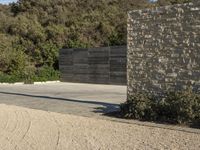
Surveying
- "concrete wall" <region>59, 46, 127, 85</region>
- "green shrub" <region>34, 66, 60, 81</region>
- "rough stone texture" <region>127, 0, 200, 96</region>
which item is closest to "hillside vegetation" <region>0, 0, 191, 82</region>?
"green shrub" <region>34, 66, 60, 81</region>

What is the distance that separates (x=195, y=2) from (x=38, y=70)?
2470 cm

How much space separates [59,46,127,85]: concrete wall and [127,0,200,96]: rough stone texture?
581 inches

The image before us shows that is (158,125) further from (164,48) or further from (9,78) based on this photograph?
(9,78)

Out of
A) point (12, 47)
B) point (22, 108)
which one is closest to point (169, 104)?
point (22, 108)

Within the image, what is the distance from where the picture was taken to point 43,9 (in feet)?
191

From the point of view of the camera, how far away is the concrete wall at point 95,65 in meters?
28.7

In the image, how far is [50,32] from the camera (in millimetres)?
43094

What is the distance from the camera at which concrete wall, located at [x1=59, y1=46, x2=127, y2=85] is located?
28688mm

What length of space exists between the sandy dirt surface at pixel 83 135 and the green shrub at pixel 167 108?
2.55 feet

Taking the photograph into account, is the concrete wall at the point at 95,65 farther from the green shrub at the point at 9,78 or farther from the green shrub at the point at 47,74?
the green shrub at the point at 9,78

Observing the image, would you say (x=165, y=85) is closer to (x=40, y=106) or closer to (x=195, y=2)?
(x=195, y=2)

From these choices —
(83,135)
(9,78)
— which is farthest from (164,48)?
(9,78)

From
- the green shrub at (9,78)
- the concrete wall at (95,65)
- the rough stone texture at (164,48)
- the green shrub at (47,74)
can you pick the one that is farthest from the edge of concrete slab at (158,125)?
the green shrub at (47,74)

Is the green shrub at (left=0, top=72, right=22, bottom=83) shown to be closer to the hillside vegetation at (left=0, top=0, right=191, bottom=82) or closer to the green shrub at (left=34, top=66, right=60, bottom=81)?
the hillside vegetation at (left=0, top=0, right=191, bottom=82)
